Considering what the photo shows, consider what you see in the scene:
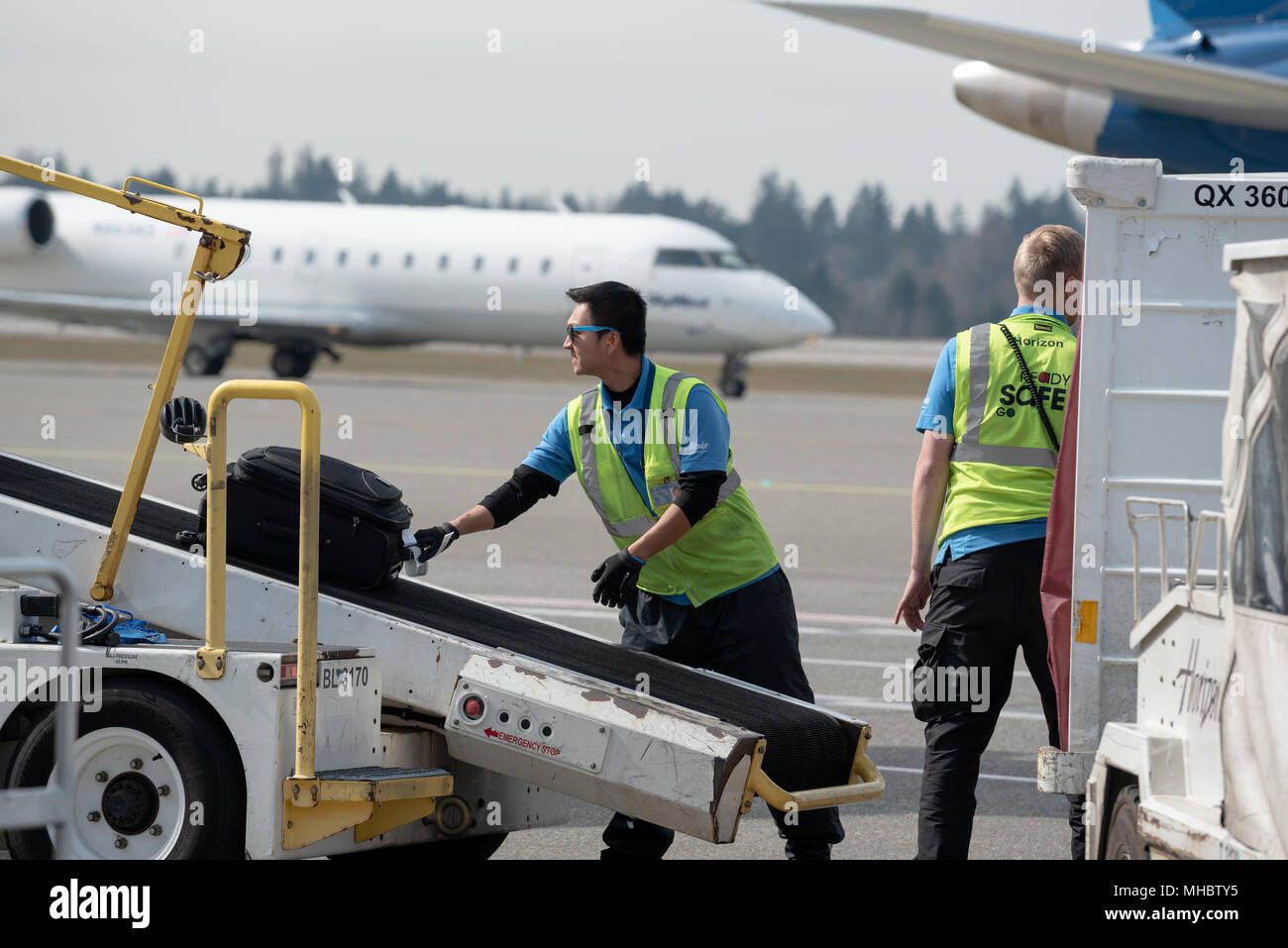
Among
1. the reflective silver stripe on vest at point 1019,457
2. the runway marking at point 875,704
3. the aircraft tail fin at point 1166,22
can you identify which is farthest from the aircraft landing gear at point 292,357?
the reflective silver stripe on vest at point 1019,457

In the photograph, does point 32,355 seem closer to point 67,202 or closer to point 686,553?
point 67,202

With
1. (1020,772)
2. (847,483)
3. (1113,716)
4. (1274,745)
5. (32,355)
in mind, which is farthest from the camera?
(32,355)

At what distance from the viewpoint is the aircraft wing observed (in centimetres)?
1231

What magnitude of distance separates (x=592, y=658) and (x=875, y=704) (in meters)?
3.40

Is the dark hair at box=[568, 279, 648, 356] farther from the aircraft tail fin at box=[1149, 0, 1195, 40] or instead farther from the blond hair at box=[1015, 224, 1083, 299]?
the aircraft tail fin at box=[1149, 0, 1195, 40]

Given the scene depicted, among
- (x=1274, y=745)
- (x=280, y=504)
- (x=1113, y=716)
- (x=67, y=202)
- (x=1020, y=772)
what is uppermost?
(x=67, y=202)

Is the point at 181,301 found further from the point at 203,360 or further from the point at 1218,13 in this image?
the point at 203,360

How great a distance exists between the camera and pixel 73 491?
5.52m

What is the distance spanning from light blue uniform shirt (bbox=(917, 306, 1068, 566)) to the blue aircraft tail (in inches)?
465

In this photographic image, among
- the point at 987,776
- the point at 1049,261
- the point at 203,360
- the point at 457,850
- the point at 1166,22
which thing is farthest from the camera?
the point at 203,360

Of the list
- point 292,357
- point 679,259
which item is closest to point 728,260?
point 679,259

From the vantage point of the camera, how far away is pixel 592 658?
16.6 feet
